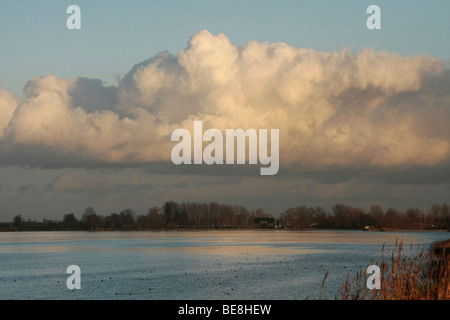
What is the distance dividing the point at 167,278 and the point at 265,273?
8324 millimetres

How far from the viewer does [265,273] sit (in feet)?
145

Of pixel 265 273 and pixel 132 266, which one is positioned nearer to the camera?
pixel 265 273
